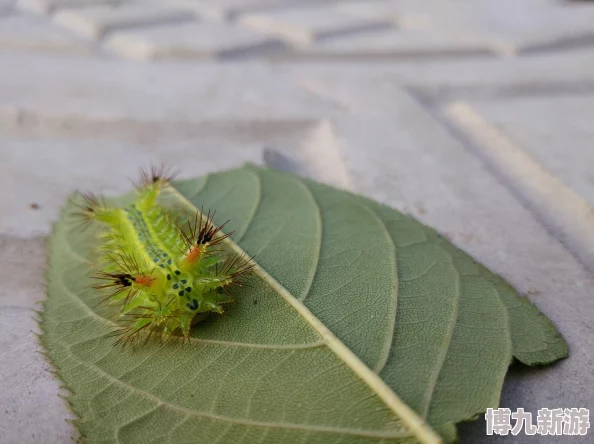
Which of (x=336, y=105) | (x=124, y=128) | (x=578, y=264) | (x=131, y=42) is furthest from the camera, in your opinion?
(x=131, y=42)

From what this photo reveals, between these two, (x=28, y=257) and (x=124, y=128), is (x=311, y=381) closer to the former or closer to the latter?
(x=28, y=257)

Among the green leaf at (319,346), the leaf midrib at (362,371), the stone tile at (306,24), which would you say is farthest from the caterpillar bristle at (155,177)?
the stone tile at (306,24)

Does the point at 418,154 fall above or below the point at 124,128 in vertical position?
below

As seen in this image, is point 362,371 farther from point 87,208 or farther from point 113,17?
point 113,17

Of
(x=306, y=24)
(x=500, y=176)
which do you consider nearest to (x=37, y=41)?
(x=306, y=24)

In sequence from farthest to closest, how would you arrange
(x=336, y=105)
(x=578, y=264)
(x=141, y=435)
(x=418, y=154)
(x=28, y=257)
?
(x=336, y=105)
(x=418, y=154)
(x=28, y=257)
(x=578, y=264)
(x=141, y=435)

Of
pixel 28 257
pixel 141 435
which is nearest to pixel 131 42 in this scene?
pixel 28 257

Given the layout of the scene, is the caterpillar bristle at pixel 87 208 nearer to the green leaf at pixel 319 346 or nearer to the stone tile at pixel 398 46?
the green leaf at pixel 319 346
